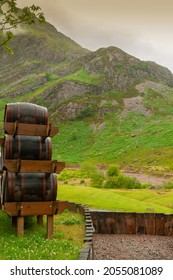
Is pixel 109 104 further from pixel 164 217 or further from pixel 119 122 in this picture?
pixel 164 217

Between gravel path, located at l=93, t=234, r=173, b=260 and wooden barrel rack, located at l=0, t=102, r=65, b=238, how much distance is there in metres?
4.56

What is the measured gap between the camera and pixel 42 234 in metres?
17.0

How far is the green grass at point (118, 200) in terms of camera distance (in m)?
27.7

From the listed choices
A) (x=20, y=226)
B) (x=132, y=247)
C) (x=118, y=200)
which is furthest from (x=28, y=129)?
(x=118, y=200)

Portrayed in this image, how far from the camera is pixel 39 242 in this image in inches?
584

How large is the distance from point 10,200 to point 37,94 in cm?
14325

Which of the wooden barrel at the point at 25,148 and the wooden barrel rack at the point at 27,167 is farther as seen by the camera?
the wooden barrel at the point at 25,148

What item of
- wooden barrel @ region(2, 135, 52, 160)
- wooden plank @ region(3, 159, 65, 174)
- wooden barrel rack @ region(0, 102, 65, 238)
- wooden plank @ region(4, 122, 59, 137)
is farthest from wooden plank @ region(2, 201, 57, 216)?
wooden plank @ region(4, 122, 59, 137)

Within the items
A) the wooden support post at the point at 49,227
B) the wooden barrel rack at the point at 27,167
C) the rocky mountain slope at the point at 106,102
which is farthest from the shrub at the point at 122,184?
the rocky mountain slope at the point at 106,102

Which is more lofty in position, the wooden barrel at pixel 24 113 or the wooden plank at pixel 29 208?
the wooden barrel at pixel 24 113

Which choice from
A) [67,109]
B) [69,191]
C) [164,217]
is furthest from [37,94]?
[164,217]

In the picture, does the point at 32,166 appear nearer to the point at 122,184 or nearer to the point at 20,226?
the point at 20,226

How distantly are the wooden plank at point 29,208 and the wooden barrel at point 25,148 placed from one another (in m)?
2.20

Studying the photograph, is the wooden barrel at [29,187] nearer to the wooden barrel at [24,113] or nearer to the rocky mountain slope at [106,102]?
the wooden barrel at [24,113]
